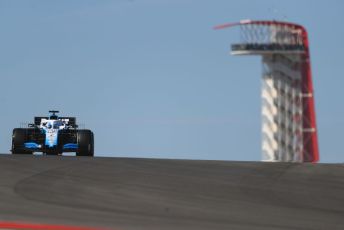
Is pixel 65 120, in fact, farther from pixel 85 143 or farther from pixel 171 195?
pixel 171 195

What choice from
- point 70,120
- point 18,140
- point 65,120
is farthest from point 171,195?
point 70,120

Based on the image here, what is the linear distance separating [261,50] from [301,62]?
9.17 metres

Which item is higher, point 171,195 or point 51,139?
point 51,139

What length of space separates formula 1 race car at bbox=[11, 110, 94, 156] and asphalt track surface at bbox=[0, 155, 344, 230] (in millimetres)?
10056

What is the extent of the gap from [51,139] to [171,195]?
1539 centimetres

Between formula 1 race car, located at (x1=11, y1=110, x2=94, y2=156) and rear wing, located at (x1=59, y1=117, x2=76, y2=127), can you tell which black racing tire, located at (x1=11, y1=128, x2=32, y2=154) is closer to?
formula 1 race car, located at (x1=11, y1=110, x2=94, y2=156)

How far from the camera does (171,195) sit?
1373cm

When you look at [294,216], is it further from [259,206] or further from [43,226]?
[43,226]

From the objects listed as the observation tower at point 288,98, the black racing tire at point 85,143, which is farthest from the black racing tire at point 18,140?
the observation tower at point 288,98

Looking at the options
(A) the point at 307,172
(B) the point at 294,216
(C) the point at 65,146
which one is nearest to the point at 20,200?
(B) the point at 294,216

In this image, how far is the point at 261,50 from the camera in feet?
358

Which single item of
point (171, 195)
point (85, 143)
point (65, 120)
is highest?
point (65, 120)

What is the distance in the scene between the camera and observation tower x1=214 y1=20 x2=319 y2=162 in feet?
366

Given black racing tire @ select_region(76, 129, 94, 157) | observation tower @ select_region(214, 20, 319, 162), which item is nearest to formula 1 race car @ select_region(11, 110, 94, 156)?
black racing tire @ select_region(76, 129, 94, 157)
